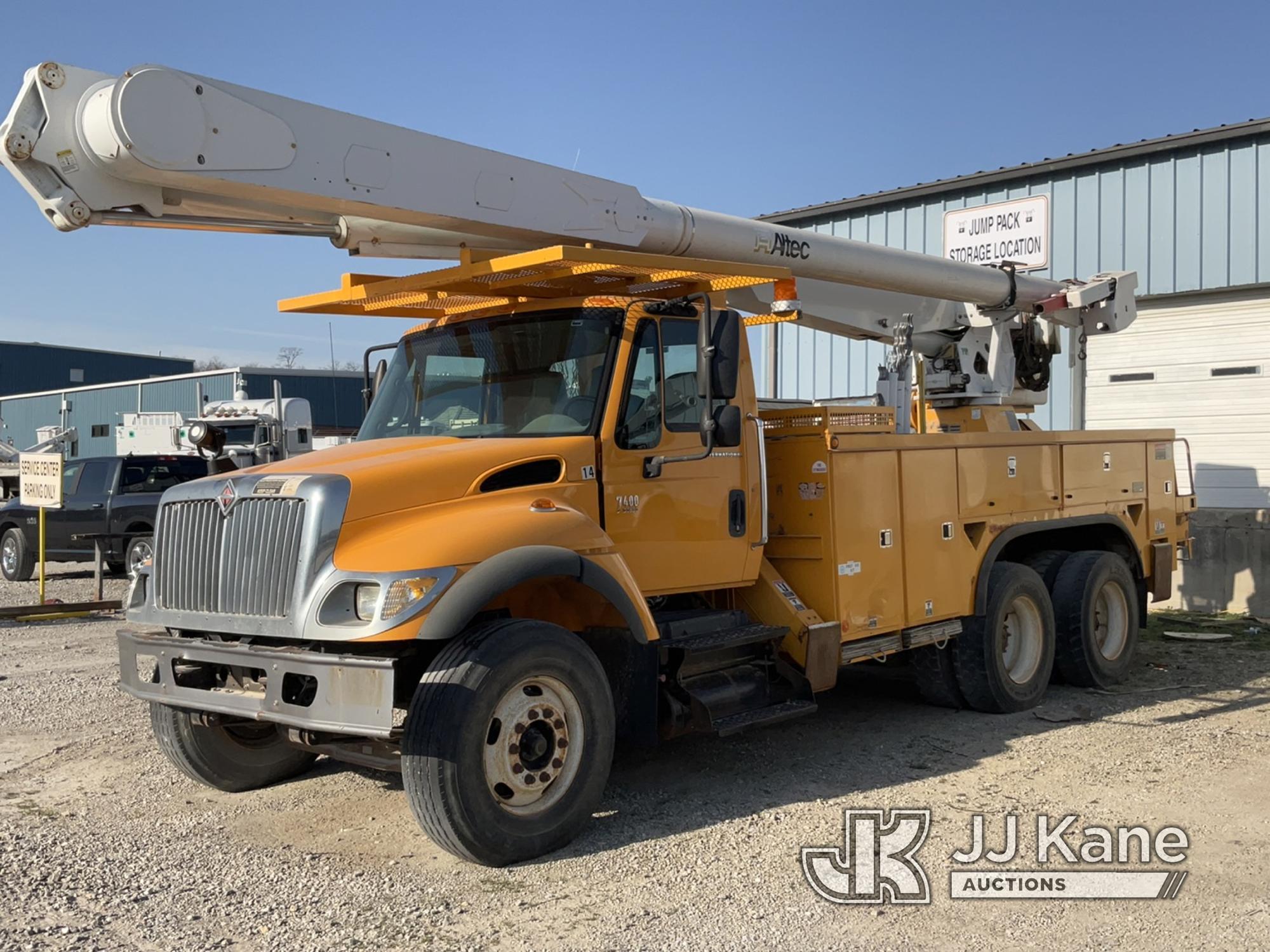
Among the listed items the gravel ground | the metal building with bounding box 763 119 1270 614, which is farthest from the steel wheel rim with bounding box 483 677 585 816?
the metal building with bounding box 763 119 1270 614

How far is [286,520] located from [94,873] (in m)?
1.74

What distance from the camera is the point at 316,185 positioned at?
18.6ft

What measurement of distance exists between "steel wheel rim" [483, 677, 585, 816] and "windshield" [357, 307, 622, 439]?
1410 millimetres

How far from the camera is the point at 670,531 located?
655 centimetres

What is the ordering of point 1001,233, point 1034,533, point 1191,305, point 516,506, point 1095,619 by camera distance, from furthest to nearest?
point 1001,233
point 1191,305
point 1095,619
point 1034,533
point 516,506

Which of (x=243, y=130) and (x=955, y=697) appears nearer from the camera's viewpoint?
(x=243, y=130)

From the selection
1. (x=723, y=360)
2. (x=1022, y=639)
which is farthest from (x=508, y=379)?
(x=1022, y=639)

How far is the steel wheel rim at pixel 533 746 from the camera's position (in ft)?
17.4

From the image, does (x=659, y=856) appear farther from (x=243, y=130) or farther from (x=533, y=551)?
(x=243, y=130)

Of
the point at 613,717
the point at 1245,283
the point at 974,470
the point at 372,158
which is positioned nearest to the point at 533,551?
the point at 613,717

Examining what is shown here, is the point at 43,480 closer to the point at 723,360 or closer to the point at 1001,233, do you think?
the point at 723,360

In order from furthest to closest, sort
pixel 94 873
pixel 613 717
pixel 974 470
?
pixel 974 470, pixel 613 717, pixel 94 873

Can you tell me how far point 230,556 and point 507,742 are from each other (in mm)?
1600

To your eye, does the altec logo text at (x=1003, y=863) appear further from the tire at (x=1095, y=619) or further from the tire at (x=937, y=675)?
the tire at (x=1095, y=619)
